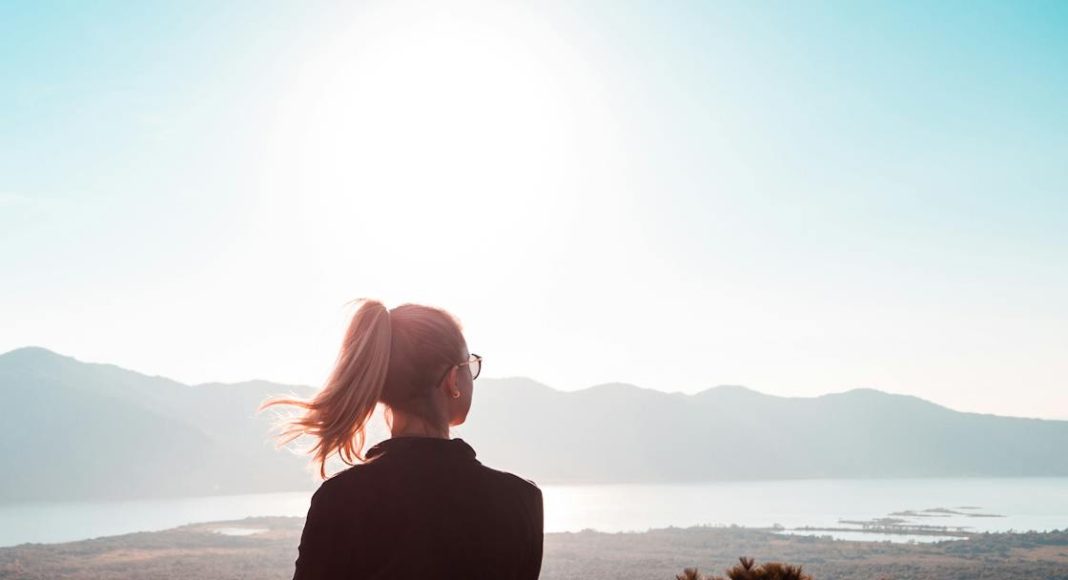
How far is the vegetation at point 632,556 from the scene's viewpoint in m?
72.1

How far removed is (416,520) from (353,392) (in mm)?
254

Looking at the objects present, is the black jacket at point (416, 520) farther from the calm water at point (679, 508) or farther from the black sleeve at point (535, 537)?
the calm water at point (679, 508)

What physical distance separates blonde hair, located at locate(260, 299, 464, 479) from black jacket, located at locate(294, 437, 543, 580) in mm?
90

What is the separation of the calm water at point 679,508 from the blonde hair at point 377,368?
349ft

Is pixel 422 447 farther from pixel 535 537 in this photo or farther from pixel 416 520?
pixel 535 537

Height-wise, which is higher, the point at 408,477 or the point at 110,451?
the point at 110,451

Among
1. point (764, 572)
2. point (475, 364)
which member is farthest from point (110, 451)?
point (475, 364)

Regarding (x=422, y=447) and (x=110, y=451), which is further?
(x=110, y=451)

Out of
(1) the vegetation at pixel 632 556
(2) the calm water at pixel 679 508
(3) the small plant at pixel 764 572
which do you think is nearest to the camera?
(3) the small plant at pixel 764 572

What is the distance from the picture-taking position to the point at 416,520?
147 centimetres

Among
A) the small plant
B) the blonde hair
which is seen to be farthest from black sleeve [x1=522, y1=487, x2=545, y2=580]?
the small plant

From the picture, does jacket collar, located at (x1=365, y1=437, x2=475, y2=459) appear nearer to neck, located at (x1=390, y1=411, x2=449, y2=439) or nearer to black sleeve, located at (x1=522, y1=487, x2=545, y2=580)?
neck, located at (x1=390, y1=411, x2=449, y2=439)

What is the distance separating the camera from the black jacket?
4.76ft

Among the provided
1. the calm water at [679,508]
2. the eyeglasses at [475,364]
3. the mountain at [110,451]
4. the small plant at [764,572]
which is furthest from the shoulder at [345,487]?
the mountain at [110,451]
